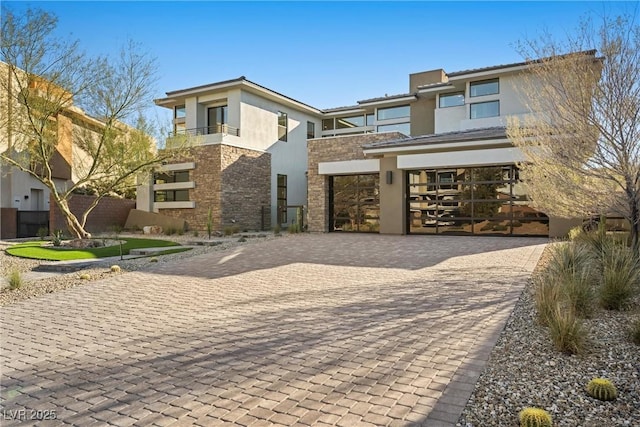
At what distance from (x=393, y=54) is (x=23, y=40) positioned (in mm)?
12480

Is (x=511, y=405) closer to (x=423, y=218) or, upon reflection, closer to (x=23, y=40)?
(x=423, y=218)

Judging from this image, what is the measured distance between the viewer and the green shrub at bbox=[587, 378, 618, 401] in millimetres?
3551

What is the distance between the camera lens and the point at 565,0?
9.16m

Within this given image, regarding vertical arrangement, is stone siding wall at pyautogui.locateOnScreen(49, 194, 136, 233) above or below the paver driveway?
above

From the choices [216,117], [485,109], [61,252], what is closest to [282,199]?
[216,117]

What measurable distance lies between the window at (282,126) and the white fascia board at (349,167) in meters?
6.37

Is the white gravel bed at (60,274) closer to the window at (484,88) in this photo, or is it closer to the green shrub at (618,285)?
the green shrub at (618,285)

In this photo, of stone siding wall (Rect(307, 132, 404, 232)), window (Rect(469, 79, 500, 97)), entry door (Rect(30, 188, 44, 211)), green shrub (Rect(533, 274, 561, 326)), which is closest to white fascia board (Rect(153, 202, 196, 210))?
entry door (Rect(30, 188, 44, 211))

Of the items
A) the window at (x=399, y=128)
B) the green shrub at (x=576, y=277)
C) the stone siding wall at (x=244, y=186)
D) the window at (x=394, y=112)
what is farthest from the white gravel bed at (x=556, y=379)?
the window at (x=394, y=112)

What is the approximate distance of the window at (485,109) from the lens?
2272cm

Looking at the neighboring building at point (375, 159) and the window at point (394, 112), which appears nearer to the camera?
the neighboring building at point (375, 159)

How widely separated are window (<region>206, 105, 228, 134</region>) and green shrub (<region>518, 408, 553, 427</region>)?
75.8 feet

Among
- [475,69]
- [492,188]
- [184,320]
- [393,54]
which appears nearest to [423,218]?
[492,188]

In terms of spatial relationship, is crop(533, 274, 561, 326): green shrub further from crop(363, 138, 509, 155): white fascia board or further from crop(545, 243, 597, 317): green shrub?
crop(363, 138, 509, 155): white fascia board
